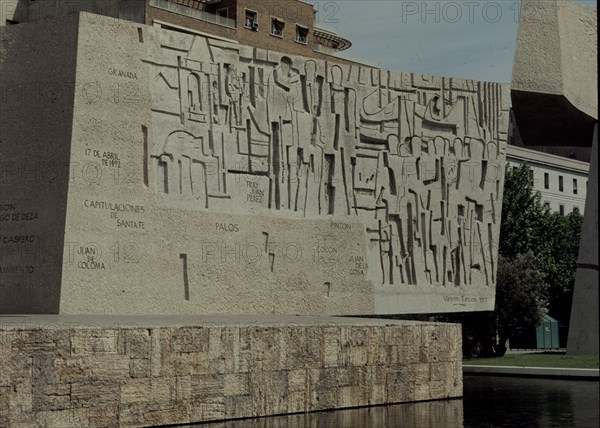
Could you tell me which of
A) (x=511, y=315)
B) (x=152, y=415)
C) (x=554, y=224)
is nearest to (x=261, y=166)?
(x=152, y=415)

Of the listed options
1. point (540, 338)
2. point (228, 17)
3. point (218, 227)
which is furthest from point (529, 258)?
point (228, 17)

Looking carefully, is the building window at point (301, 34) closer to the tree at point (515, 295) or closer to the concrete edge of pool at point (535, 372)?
the tree at point (515, 295)

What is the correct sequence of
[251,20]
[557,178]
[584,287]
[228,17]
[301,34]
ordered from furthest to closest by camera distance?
[557,178], [301,34], [251,20], [228,17], [584,287]

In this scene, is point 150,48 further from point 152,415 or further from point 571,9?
point 571,9

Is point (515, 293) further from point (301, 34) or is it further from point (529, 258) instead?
point (301, 34)

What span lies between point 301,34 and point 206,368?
32.2m

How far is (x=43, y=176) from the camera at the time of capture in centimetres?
1568

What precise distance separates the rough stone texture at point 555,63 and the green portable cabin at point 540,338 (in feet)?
51.4

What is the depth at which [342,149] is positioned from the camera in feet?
64.6

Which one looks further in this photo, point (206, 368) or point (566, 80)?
point (566, 80)

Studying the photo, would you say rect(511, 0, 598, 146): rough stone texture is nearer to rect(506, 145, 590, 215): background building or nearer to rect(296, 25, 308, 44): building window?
rect(506, 145, 590, 215): background building

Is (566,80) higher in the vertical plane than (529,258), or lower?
higher

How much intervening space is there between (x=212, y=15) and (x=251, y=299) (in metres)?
23.2

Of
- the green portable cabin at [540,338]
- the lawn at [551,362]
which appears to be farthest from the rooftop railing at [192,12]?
the lawn at [551,362]
